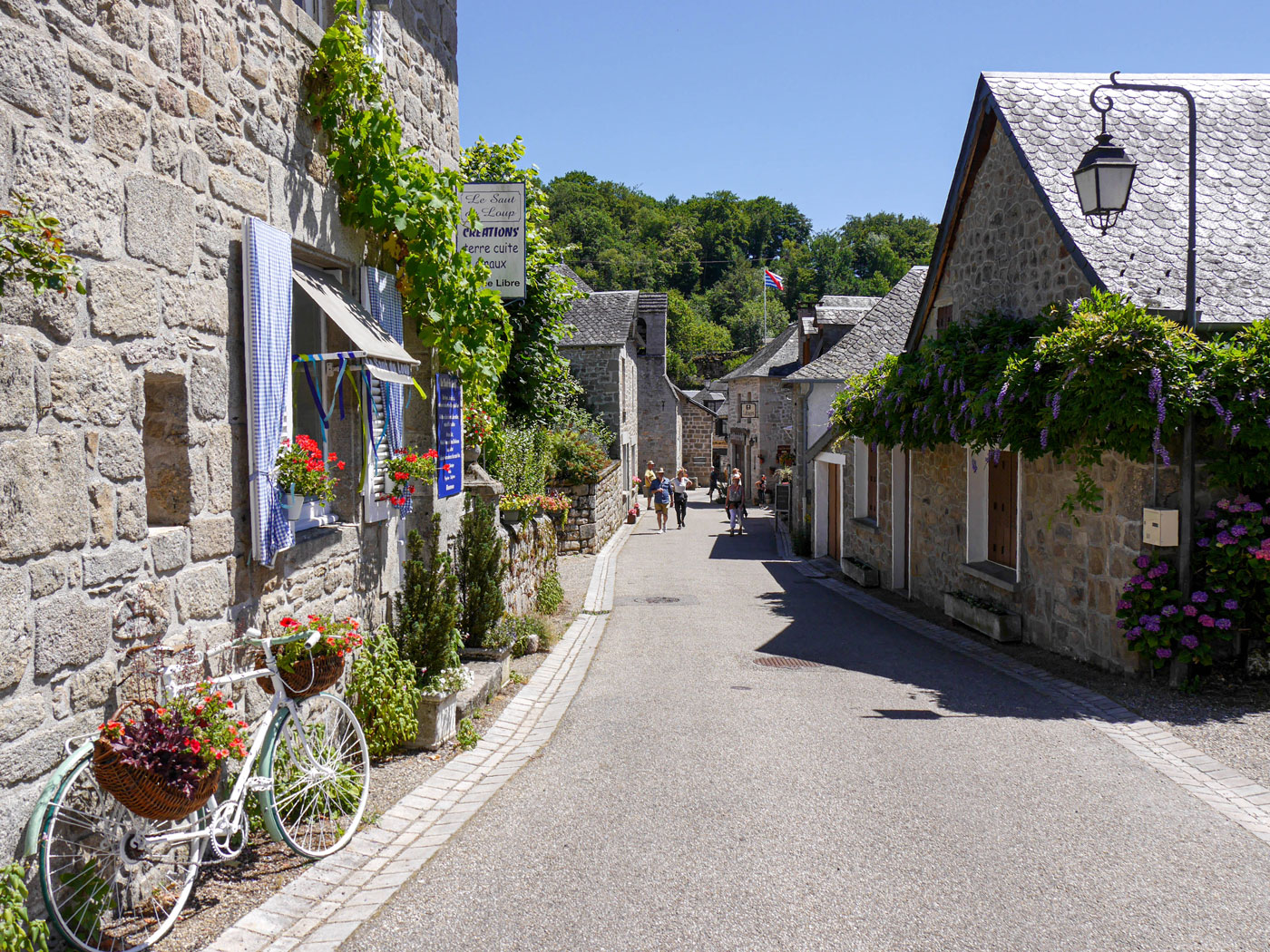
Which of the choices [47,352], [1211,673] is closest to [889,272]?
[1211,673]

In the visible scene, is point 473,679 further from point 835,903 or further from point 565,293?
point 565,293

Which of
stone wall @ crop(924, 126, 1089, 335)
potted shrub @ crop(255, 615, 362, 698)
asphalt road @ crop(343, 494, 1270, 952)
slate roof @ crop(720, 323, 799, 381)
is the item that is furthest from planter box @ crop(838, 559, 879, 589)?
slate roof @ crop(720, 323, 799, 381)

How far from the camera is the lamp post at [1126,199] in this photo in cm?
828

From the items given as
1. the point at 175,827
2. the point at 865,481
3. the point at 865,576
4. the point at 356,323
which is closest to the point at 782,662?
the point at 356,323

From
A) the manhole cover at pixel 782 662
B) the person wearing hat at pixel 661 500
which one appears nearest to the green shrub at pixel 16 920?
the manhole cover at pixel 782 662

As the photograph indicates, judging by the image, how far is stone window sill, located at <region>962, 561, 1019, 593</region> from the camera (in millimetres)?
11109

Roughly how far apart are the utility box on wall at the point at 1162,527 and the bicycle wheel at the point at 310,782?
259 inches

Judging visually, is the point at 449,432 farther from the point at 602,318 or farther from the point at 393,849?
the point at 602,318

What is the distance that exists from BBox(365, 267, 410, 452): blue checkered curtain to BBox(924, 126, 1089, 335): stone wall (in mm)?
6614

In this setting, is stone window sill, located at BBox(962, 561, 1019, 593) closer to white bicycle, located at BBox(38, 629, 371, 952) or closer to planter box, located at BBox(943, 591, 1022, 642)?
planter box, located at BBox(943, 591, 1022, 642)

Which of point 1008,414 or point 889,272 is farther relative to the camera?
point 889,272

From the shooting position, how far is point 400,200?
6.38 meters

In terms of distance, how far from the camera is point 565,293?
15.5 meters

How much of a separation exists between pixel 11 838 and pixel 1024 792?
503 cm
